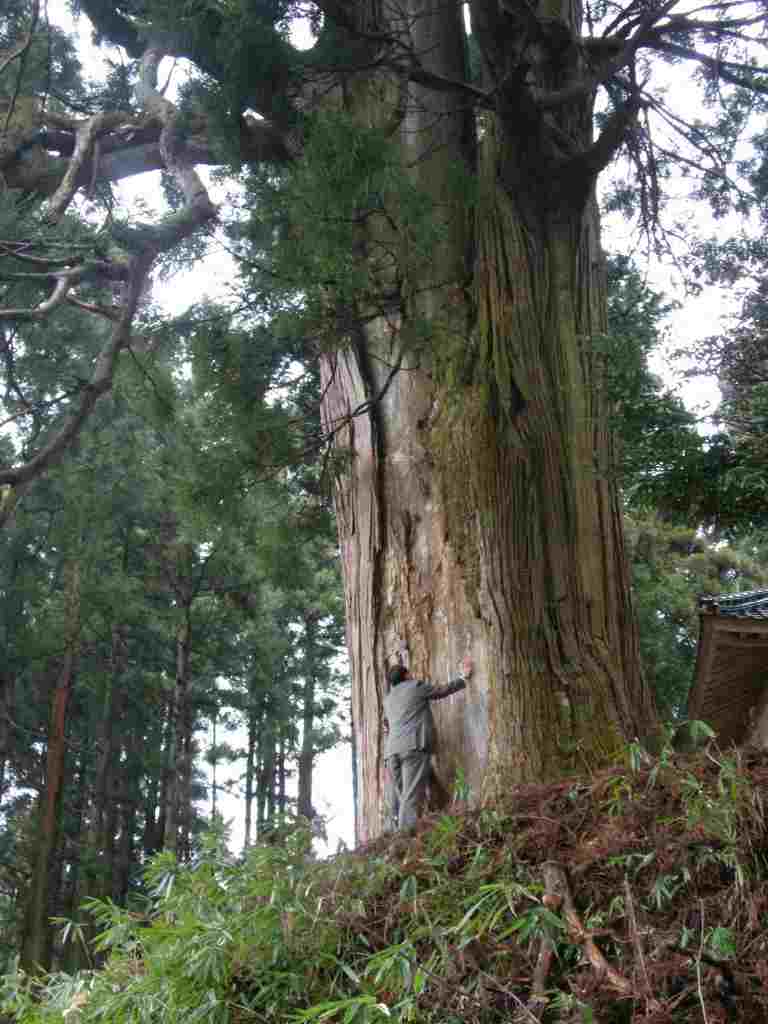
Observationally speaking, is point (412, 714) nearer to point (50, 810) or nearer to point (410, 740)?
point (410, 740)

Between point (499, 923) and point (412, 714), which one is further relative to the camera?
point (412, 714)

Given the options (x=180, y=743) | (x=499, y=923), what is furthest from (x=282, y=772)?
(x=499, y=923)

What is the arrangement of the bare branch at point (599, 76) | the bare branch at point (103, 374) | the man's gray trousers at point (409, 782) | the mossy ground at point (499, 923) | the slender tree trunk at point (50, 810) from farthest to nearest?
the slender tree trunk at point (50, 810) < the bare branch at point (103, 374) < the bare branch at point (599, 76) < the man's gray trousers at point (409, 782) < the mossy ground at point (499, 923)

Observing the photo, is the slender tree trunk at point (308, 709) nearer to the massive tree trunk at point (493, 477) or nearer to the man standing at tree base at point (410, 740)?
the massive tree trunk at point (493, 477)

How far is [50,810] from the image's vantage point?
14750 mm

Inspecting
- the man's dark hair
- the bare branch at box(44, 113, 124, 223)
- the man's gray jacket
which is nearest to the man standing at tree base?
the man's gray jacket

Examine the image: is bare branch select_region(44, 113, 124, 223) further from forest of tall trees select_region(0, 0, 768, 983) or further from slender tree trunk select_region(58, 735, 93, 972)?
slender tree trunk select_region(58, 735, 93, 972)

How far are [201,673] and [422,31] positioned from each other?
17.0 m

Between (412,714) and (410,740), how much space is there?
0.13 meters

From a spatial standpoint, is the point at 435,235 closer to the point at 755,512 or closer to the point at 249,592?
the point at 755,512

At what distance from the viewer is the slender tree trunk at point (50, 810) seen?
537 inches

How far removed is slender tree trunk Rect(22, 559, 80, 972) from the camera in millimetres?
13641

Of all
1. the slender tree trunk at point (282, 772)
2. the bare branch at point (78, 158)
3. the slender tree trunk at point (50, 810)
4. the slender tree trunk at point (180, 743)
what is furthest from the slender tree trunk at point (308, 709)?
the bare branch at point (78, 158)

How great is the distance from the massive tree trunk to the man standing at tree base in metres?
0.08
